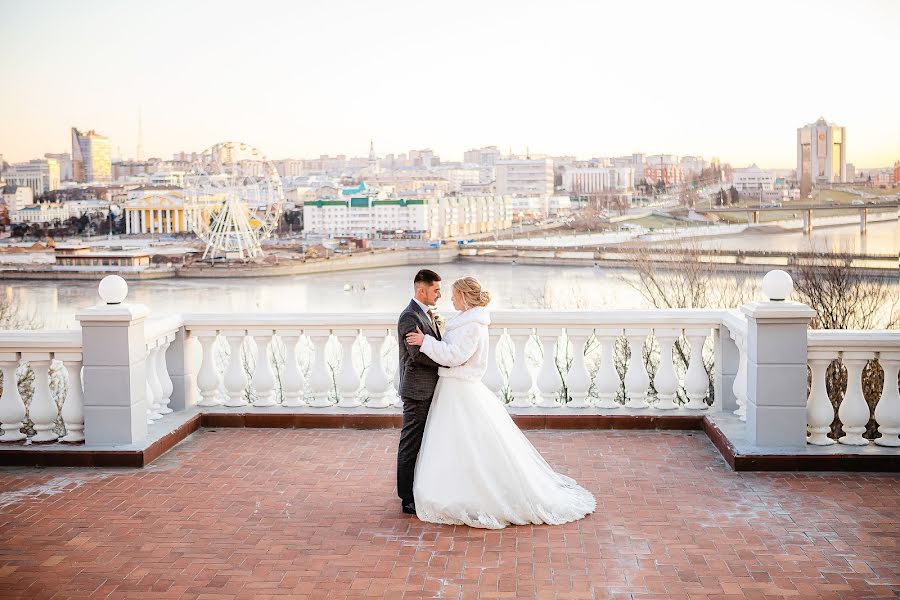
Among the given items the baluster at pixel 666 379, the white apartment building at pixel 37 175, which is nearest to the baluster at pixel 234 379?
the baluster at pixel 666 379

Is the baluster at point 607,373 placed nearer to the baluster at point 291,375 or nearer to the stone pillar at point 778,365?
the stone pillar at point 778,365

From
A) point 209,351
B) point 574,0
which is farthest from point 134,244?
point 209,351

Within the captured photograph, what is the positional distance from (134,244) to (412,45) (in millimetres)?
26179

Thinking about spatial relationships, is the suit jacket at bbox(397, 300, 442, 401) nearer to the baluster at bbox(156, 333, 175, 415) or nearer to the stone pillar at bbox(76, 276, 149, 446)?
the stone pillar at bbox(76, 276, 149, 446)

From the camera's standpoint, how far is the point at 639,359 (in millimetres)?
5973

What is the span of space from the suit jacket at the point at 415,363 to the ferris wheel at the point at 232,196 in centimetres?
5209

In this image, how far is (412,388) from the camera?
437 cm

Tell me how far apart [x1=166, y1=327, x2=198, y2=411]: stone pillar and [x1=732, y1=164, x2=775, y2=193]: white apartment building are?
46.1 metres

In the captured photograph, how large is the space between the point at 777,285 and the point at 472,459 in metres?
1.99

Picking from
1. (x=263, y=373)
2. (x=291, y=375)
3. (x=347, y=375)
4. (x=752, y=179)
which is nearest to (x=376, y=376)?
(x=347, y=375)

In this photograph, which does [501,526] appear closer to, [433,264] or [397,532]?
[397,532]

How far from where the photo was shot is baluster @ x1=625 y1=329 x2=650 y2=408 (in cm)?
592

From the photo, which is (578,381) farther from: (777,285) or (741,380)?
(777,285)

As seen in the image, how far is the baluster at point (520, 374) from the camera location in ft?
19.6
